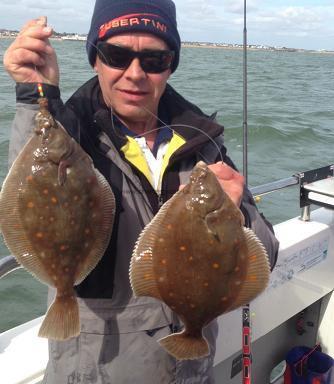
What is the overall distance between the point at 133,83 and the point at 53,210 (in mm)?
699

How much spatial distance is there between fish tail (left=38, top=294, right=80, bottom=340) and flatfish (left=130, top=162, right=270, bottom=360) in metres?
0.23

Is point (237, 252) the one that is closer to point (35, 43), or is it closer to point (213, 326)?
point (213, 326)

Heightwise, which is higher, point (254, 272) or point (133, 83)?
point (133, 83)

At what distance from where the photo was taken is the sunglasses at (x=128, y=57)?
199cm

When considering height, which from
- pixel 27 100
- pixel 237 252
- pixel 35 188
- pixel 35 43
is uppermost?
pixel 35 43

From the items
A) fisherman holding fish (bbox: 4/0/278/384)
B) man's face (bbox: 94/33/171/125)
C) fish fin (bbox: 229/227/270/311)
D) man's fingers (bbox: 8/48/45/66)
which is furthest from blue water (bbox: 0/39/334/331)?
man's fingers (bbox: 8/48/45/66)

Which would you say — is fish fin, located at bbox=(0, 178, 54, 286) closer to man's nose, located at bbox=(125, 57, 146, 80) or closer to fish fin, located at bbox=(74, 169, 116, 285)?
fish fin, located at bbox=(74, 169, 116, 285)

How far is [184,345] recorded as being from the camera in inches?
69.8

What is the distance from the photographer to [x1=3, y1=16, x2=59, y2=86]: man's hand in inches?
63.1

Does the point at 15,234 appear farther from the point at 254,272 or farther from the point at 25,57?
the point at 254,272

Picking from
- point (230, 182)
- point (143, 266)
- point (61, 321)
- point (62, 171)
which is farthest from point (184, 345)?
point (62, 171)

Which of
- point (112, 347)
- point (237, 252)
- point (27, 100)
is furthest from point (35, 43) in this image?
point (112, 347)

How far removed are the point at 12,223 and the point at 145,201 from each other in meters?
0.61

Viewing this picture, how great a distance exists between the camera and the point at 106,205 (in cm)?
169
